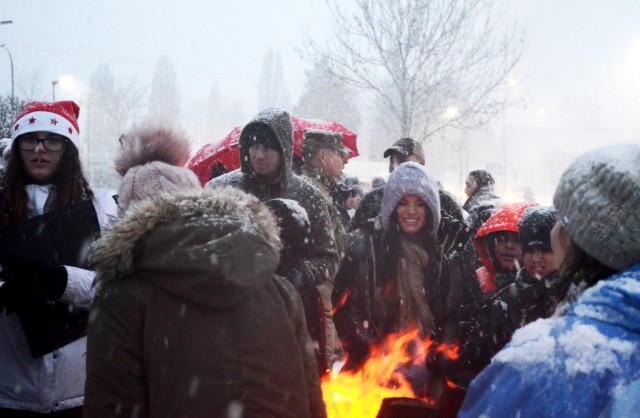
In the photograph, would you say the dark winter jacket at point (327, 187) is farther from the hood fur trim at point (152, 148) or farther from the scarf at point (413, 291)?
the hood fur trim at point (152, 148)

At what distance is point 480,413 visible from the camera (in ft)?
4.69

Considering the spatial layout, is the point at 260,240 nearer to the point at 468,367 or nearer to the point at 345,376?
the point at 468,367

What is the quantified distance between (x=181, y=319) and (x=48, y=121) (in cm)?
177

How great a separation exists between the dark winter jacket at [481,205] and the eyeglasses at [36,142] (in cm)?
437

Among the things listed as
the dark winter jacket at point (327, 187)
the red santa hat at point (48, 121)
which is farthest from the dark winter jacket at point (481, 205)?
the red santa hat at point (48, 121)

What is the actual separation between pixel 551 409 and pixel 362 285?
8.24 ft

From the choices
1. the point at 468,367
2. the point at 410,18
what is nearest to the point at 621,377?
the point at 468,367

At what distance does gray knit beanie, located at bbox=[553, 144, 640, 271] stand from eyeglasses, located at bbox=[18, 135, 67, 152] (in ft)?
8.48

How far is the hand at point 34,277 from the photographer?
2.53 m

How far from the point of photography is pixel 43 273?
259 centimetres

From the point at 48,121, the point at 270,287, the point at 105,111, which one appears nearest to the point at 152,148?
the point at 48,121

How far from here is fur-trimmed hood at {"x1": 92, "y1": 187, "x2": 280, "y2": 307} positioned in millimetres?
1796

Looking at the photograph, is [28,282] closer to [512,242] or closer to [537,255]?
[537,255]

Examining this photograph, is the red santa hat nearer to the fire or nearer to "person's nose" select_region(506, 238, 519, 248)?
the fire
